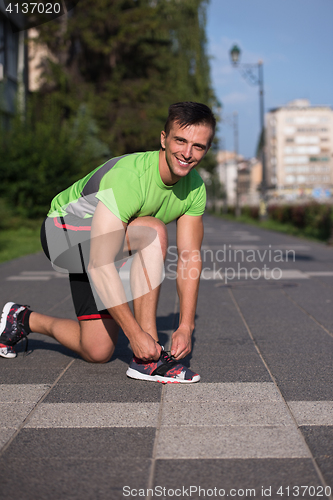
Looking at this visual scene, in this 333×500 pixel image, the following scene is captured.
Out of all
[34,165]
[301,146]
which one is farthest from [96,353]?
[301,146]

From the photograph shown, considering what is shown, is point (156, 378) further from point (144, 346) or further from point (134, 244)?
point (134, 244)

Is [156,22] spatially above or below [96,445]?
above

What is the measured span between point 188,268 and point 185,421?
0.99m

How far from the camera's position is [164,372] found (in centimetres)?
314

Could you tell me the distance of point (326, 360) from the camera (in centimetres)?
371

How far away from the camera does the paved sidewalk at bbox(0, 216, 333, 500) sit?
197cm

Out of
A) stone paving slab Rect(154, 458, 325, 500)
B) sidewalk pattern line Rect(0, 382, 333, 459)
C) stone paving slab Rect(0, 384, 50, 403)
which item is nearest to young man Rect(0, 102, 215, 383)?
sidewalk pattern line Rect(0, 382, 333, 459)

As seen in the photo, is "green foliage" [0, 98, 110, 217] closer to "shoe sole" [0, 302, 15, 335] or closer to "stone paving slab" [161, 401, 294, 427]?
"shoe sole" [0, 302, 15, 335]

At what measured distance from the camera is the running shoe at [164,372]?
313 centimetres

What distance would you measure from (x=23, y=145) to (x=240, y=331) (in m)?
14.3

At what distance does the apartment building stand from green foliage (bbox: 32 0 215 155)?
310 ft

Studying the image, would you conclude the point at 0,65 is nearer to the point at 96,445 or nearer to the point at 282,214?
the point at 282,214

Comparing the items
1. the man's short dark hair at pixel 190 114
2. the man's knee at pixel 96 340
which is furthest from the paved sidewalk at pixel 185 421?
the man's short dark hair at pixel 190 114

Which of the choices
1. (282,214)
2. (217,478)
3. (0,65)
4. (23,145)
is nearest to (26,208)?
(23,145)
